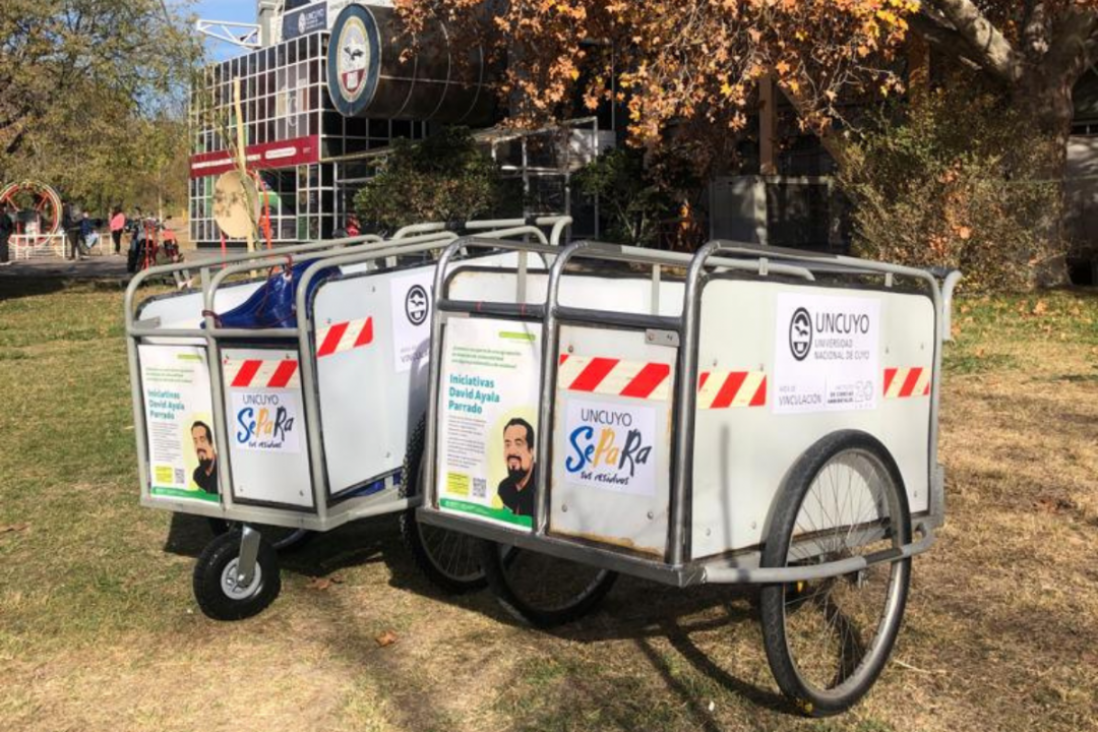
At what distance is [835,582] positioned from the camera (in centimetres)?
441

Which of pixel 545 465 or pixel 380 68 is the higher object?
pixel 380 68

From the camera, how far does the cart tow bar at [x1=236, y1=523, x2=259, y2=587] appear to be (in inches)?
195

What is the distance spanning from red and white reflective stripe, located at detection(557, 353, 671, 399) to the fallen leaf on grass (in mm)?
1958

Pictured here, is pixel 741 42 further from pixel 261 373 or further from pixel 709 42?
pixel 261 373

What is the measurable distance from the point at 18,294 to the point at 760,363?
82.5ft

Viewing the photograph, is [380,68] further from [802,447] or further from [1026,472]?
[802,447]

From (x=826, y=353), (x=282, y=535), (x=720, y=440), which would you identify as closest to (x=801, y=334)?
(x=826, y=353)

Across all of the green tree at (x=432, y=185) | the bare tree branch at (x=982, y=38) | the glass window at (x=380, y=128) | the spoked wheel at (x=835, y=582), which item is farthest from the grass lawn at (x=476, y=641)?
the glass window at (x=380, y=128)

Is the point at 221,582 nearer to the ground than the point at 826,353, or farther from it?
nearer to the ground

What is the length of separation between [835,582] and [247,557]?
92.3 inches

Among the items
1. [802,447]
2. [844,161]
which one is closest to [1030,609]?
[802,447]

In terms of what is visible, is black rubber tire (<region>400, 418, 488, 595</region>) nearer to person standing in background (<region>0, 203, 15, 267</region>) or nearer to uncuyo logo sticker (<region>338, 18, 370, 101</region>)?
uncuyo logo sticker (<region>338, 18, 370, 101</region>)

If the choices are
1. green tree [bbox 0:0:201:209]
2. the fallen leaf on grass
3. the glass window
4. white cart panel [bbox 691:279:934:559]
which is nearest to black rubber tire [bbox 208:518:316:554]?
the fallen leaf on grass

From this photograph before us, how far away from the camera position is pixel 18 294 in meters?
25.9
